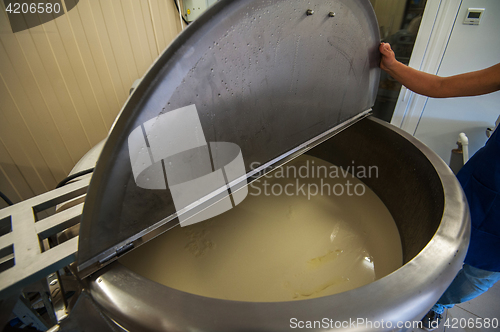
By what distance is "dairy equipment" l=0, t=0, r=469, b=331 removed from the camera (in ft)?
1.40

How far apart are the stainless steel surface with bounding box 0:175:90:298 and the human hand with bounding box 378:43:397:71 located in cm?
107

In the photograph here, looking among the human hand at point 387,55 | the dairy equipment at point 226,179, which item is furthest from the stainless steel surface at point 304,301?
the human hand at point 387,55

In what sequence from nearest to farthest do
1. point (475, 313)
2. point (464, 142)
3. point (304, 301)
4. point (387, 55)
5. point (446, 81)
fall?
point (304, 301), point (446, 81), point (387, 55), point (475, 313), point (464, 142)

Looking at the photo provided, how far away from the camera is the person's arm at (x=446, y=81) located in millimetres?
750

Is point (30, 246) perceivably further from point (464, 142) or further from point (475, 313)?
point (464, 142)

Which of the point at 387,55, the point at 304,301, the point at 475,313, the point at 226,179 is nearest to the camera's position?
the point at 304,301

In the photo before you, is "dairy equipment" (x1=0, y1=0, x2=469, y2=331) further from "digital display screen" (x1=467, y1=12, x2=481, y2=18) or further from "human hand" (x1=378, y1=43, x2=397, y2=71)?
"digital display screen" (x1=467, y1=12, x2=481, y2=18)

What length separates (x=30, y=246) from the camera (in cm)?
→ 45

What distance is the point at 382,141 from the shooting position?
3.57 feet

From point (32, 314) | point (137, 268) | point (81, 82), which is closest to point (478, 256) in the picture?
point (137, 268)

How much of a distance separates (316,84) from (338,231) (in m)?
0.59

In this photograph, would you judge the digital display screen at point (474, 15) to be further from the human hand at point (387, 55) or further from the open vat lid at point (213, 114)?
the open vat lid at point (213, 114)

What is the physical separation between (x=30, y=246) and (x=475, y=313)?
1790 mm

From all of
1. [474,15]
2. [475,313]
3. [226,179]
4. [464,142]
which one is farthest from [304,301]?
[474,15]
